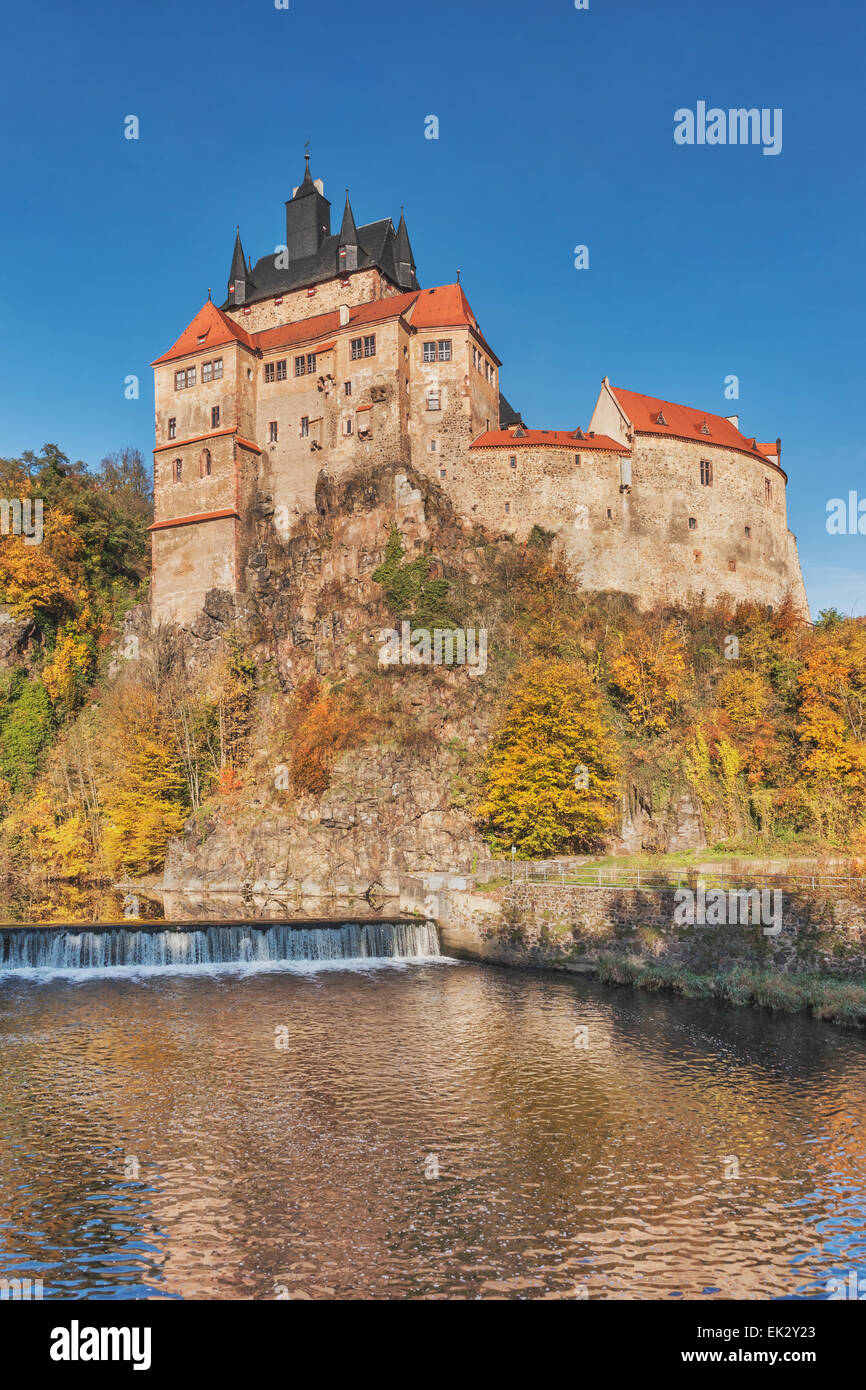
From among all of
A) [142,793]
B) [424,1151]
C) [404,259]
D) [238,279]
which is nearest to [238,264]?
[238,279]

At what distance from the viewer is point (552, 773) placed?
115 ft

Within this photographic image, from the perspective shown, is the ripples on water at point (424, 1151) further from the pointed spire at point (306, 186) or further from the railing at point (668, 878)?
the pointed spire at point (306, 186)

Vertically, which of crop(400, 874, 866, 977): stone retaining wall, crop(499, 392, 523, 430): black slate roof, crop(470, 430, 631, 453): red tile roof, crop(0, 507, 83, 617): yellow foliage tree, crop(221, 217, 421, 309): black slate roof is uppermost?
crop(221, 217, 421, 309): black slate roof

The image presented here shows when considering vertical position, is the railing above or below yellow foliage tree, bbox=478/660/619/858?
below

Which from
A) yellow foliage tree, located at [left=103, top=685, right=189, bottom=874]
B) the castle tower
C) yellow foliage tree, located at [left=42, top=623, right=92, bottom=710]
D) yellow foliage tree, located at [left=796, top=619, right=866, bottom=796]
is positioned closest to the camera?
yellow foliage tree, located at [left=796, top=619, right=866, bottom=796]

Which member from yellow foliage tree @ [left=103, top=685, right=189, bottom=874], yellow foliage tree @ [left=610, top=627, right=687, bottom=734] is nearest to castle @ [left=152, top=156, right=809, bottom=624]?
yellow foliage tree @ [left=610, top=627, right=687, bottom=734]

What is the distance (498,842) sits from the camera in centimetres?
3666

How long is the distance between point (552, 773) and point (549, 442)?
23280mm

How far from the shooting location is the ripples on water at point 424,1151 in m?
11.1

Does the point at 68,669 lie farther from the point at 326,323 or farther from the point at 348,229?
the point at 348,229

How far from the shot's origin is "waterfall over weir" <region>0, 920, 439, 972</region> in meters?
28.8

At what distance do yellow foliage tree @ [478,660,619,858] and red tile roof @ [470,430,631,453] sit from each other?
742 inches

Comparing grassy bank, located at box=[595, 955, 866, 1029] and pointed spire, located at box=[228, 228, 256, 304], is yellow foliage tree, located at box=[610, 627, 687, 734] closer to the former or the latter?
grassy bank, located at box=[595, 955, 866, 1029]
